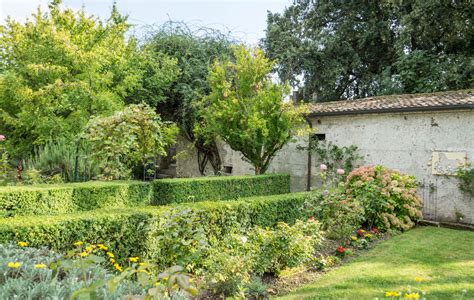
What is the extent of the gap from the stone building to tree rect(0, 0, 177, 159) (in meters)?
6.54

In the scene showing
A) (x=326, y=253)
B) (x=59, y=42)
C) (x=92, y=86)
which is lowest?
(x=326, y=253)

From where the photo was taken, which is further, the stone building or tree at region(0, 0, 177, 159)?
tree at region(0, 0, 177, 159)

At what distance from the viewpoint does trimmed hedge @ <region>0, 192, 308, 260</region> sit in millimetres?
4020

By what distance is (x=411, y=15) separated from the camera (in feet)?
49.2

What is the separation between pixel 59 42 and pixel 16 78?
5.05 ft

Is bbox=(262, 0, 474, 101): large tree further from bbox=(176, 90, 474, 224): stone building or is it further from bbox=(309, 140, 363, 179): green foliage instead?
bbox=(309, 140, 363, 179): green foliage

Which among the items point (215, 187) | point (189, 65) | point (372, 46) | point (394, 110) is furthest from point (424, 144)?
point (372, 46)

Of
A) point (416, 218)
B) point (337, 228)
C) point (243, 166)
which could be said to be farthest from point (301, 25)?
point (337, 228)

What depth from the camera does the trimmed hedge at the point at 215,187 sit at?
8.30 m

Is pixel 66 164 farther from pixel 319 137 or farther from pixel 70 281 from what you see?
pixel 70 281

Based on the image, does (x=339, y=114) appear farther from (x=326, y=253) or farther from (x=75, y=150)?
(x=75, y=150)

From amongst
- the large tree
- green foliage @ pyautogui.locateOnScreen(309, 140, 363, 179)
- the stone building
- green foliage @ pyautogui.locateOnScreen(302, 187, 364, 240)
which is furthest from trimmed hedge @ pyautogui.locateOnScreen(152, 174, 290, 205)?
the large tree

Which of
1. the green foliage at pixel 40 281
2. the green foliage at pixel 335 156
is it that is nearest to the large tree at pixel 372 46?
the green foliage at pixel 335 156

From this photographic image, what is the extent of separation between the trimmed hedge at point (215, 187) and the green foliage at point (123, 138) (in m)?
0.95
